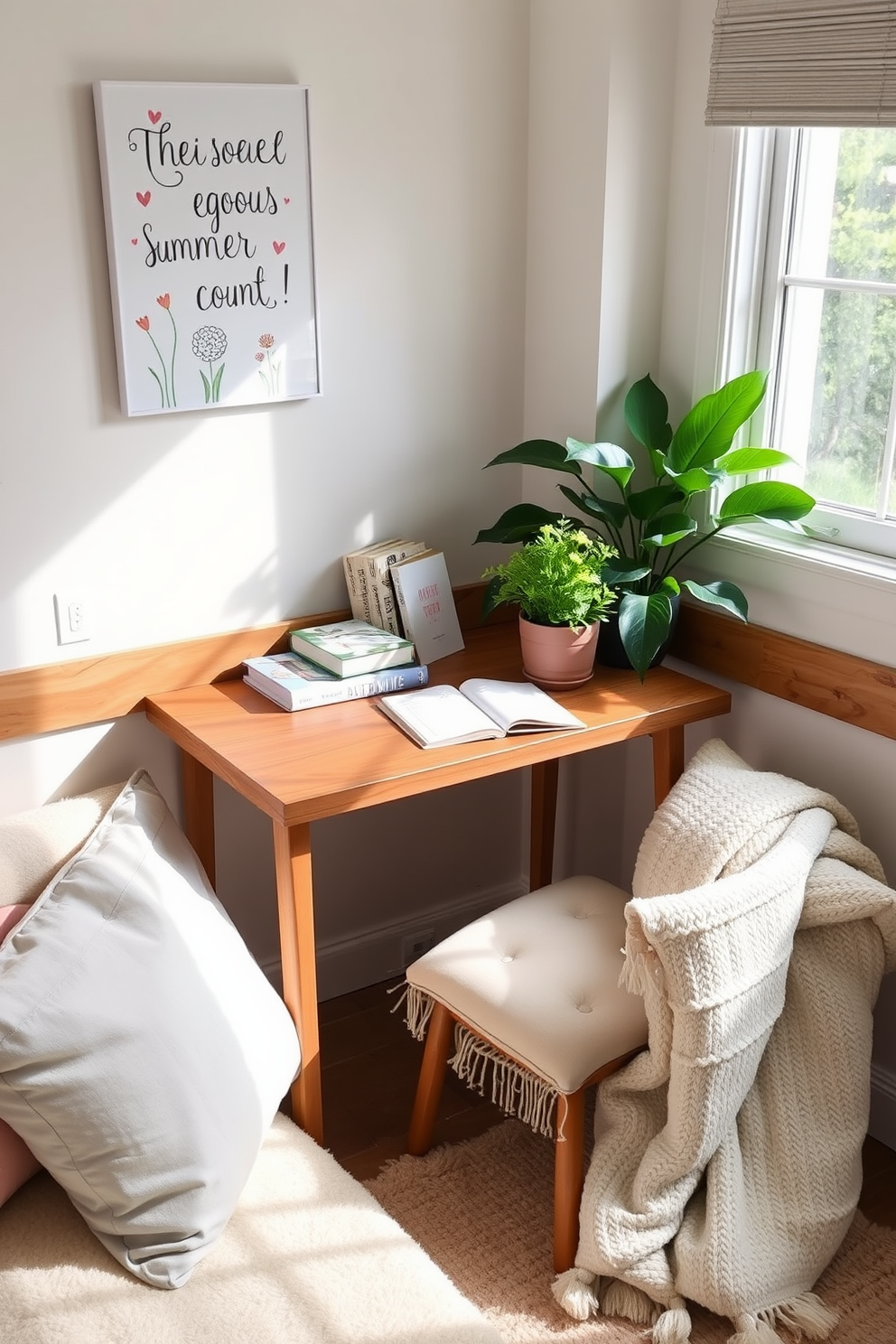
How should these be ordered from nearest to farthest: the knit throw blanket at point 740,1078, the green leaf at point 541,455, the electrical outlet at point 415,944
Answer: the knit throw blanket at point 740,1078
the green leaf at point 541,455
the electrical outlet at point 415,944

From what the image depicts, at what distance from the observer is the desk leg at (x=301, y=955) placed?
191cm

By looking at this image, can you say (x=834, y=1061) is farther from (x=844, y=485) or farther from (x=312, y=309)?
(x=312, y=309)

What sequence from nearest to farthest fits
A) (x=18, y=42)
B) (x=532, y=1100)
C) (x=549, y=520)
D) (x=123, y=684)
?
(x=18, y=42) → (x=532, y=1100) → (x=123, y=684) → (x=549, y=520)

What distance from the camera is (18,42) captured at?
6.15ft

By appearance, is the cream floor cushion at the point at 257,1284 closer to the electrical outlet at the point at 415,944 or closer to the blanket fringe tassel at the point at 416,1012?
the blanket fringe tassel at the point at 416,1012

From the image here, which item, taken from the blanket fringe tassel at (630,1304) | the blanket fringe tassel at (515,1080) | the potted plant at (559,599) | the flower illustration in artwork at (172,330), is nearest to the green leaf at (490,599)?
the potted plant at (559,599)

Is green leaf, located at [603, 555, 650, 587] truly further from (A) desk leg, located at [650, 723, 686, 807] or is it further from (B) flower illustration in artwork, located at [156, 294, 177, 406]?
(B) flower illustration in artwork, located at [156, 294, 177, 406]

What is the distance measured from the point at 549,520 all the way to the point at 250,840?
0.82m

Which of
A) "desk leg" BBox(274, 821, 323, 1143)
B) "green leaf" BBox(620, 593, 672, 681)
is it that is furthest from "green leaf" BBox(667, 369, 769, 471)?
"desk leg" BBox(274, 821, 323, 1143)

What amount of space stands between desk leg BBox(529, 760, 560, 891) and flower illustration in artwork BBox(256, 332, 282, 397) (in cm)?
92

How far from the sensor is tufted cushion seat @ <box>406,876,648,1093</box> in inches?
75.0

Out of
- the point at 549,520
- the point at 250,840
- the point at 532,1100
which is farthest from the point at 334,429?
the point at 532,1100

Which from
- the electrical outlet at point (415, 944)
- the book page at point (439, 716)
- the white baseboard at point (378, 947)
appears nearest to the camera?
the book page at point (439, 716)

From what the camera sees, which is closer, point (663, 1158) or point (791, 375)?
point (663, 1158)
